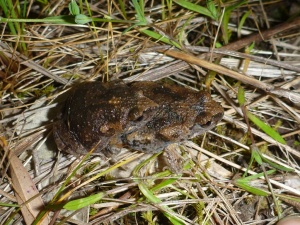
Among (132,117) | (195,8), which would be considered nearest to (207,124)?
(132,117)

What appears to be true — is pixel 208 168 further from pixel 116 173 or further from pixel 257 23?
pixel 257 23

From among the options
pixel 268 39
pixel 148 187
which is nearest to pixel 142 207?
pixel 148 187

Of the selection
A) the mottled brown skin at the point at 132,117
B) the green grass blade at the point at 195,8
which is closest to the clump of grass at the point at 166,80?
the green grass blade at the point at 195,8

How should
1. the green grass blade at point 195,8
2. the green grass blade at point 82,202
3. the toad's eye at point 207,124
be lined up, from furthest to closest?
the green grass blade at point 195,8
the toad's eye at point 207,124
the green grass blade at point 82,202

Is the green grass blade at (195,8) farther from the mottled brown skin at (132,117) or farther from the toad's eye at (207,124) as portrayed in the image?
the toad's eye at (207,124)

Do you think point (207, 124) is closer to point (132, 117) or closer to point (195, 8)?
point (132, 117)

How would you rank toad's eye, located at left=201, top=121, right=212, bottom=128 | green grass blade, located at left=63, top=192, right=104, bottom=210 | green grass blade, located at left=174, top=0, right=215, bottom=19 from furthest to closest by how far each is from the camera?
green grass blade, located at left=174, top=0, right=215, bottom=19
toad's eye, located at left=201, top=121, right=212, bottom=128
green grass blade, located at left=63, top=192, right=104, bottom=210

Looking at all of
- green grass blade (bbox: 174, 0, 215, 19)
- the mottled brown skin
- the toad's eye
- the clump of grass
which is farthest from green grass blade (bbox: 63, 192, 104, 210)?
green grass blade (bbox: 174, 0, 215, 19)

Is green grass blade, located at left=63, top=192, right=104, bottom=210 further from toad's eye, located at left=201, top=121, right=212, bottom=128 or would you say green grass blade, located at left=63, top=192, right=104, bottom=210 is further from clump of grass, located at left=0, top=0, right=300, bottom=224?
toad's eye, located at left=201, top=121, right=212, bottom=128
